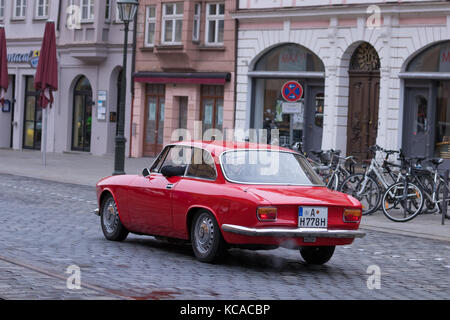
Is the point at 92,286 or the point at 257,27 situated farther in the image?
the point at 257,27

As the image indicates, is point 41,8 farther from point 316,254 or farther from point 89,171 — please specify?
point 316,254

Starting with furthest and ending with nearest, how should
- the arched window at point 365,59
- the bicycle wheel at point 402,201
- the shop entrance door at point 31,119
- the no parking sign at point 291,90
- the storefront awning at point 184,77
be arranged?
1. the shop entrance door at point 31,119
2. the storefront awning at point 184,77
3. the arched window at point 365,59
4. the no parking sign at point 291,90
5. the bicycle wheel at point 402,201

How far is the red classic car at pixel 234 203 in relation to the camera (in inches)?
422

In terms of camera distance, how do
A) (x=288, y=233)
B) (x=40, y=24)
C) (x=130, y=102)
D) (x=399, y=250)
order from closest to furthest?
1. (x=288, y=233)
2. (x=399, y=250)
3. (x=130, y=102)
4. (x=40, y=24)

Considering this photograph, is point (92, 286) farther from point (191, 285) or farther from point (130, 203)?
point (130, 203)

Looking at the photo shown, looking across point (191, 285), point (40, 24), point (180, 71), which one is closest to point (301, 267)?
point (191, 285)

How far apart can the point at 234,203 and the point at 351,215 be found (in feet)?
4.18

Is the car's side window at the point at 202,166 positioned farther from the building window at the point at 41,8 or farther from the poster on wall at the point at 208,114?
the building window at the point at 41,8

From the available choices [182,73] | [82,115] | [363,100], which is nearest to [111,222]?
[363,100]

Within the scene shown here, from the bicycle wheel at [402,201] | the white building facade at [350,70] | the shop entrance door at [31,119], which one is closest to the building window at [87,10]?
the shop entrance door at [31,119]

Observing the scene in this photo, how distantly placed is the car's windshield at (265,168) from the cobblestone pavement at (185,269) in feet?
3.14
